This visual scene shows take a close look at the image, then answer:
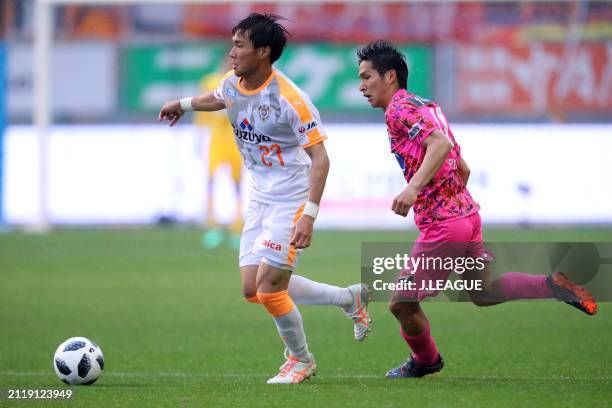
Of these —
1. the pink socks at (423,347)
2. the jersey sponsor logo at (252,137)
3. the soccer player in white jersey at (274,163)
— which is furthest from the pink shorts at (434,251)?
the jersey sponsor logo at (252,137)

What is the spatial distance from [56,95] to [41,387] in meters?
17.1

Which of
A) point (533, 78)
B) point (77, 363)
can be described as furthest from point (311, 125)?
point (533, 78)

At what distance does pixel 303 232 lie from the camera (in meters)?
6.16

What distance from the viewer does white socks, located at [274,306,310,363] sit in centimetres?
654

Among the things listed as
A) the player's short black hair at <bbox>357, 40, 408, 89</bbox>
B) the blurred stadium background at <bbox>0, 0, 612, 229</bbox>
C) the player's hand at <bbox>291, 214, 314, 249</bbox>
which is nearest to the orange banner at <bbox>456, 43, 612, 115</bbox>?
the blurred stadium background at <bbox>0, 0, 612, 229</bbox>

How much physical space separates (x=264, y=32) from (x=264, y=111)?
0.44m

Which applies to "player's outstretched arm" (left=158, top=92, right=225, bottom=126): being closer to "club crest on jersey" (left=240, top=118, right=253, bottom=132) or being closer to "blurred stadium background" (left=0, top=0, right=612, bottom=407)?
"club crest on jersey" (left=240, top=118, right=253, bottom=132)

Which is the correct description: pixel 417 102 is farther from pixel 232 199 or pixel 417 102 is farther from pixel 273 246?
pixel 232 199

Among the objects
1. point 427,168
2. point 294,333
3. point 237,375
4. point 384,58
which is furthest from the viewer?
point 237,375

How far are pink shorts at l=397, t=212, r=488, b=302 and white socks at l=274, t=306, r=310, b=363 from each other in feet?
2.12

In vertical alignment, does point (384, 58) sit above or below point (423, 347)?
above

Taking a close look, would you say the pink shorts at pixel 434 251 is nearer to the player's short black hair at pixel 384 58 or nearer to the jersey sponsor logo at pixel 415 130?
the jersey sponsor logo at pixel 415 130

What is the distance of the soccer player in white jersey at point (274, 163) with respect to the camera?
252 inches

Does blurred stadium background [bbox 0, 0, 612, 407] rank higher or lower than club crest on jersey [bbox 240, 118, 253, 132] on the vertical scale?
lower
